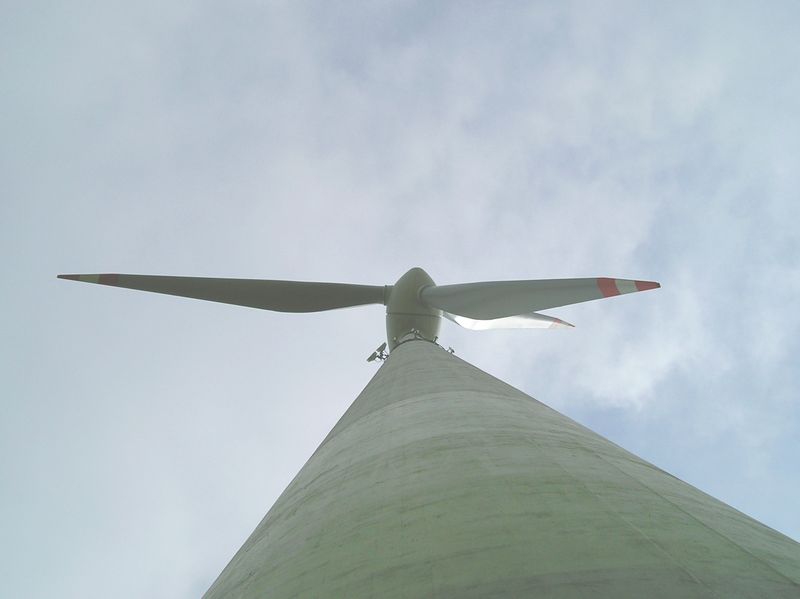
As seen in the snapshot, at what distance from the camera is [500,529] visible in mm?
2994

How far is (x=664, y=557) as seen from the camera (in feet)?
8.66

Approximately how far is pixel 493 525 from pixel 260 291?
1439cm

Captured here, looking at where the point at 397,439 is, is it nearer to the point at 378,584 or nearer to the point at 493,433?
the point at 493,433

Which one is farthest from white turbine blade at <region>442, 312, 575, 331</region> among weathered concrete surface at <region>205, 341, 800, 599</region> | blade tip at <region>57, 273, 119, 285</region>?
weathered concrete surface at <region>205, 341, 800, 599</region>

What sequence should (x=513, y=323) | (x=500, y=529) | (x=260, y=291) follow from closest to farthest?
(x=500, y=529), (x=260, y=291), (x=513, y=323)


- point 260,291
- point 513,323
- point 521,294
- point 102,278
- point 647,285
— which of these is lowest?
point 102,278

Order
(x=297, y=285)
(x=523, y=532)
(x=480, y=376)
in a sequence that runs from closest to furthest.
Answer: (x=523, y=532), (x=480, y=376), (x=297, y=285)

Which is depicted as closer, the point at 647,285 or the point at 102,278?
the point at 647,285

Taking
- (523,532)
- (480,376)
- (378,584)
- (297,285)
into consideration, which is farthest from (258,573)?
(297,285)

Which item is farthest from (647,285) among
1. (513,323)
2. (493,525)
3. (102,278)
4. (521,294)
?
(102,278)

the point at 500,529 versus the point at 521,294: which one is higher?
the point at 521,294

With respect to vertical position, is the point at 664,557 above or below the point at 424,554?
above

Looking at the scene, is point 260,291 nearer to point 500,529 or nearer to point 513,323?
point 513,323

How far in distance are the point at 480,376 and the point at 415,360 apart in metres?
2.07
